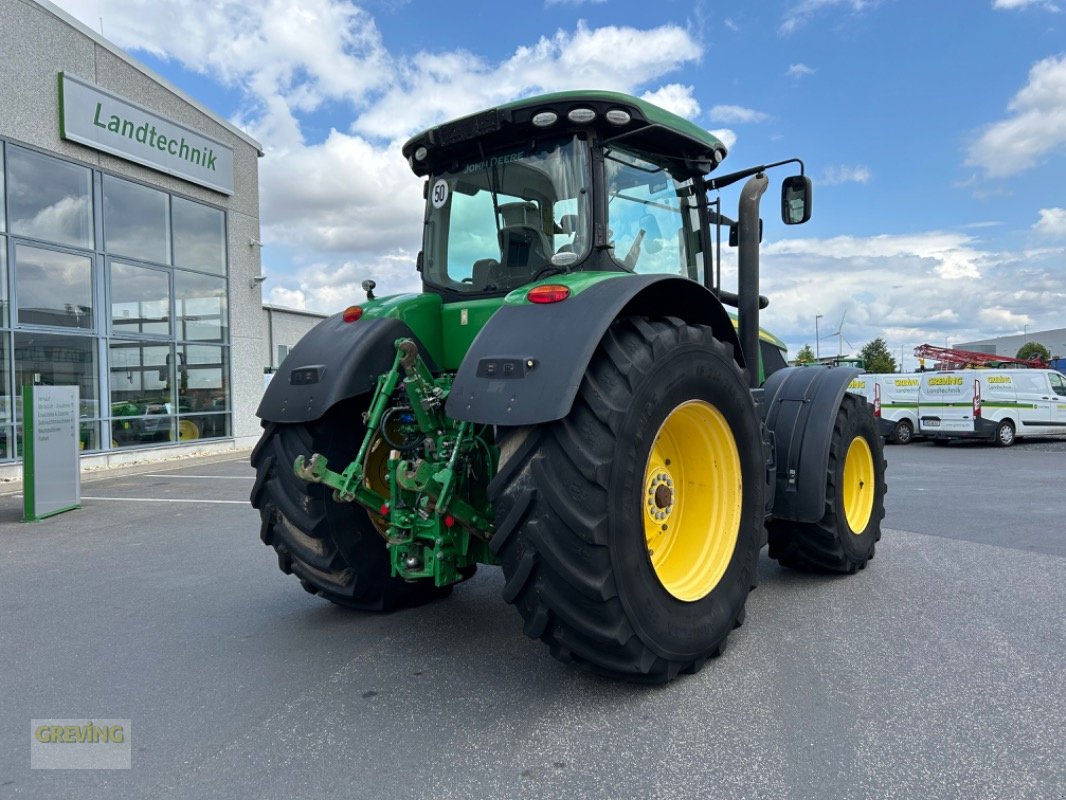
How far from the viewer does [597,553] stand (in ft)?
9.34

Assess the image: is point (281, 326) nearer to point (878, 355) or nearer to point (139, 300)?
point (139, 300)

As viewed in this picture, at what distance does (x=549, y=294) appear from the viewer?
3.20 meters

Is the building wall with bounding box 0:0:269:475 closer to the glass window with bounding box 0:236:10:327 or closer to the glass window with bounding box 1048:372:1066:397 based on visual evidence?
the glass window with bounding box 0:236:10:327

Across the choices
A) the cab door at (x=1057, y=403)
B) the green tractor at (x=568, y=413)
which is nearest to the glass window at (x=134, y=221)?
the green tractor at (x=568, y=413)

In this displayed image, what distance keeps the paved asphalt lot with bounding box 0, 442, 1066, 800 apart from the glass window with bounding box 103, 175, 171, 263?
9.49m

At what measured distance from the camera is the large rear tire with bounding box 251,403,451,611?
3820 millimetres

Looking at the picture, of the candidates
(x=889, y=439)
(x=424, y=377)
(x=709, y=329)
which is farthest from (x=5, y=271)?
(x=889, y=439)

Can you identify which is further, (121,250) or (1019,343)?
(1019,343)

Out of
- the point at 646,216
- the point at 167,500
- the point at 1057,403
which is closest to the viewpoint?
the point at 646,216

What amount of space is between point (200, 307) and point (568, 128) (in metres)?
13.7

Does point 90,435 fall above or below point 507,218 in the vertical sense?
below

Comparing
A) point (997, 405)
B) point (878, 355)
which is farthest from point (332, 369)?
point (878, 355)

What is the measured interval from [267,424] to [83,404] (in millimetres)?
10607

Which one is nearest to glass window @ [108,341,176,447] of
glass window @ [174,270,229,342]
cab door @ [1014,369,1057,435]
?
glass window @ [174,270,229,342]
